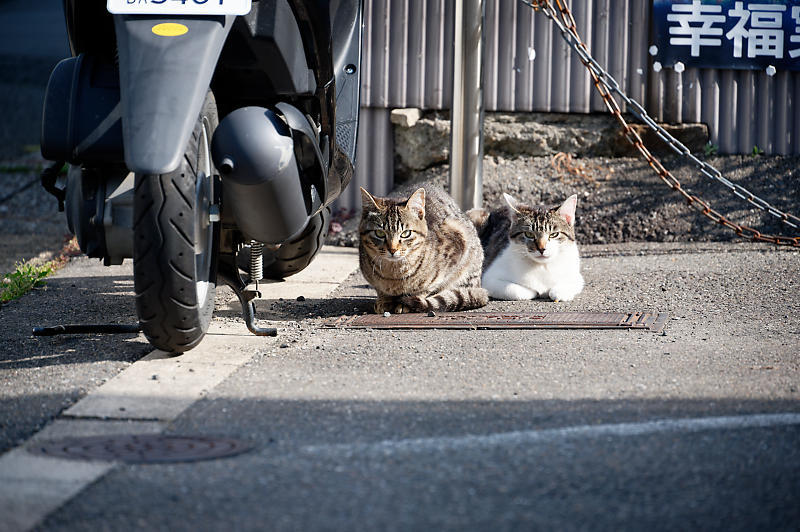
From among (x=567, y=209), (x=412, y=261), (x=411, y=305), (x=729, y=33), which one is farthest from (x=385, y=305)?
(x=729, y=33)

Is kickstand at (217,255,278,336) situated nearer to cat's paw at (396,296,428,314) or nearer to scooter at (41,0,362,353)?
scooter at (41,0,362,353)

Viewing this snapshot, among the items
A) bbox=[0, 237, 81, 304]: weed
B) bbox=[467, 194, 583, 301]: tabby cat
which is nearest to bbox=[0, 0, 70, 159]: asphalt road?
bbox=[0, 237, 81, 304]: weed

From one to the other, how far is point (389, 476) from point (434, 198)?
11.1 ft

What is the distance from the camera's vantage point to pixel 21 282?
5.35 meters

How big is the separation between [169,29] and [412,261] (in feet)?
7.16

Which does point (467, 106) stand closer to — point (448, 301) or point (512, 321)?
point (448, 301)

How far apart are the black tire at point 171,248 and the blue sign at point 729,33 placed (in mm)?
5366

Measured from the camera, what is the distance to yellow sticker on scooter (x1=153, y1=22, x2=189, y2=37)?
128 inches

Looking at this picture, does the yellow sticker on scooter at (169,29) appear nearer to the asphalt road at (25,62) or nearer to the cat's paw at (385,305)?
the cat's paw at (385,305)

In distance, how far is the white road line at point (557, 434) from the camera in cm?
268

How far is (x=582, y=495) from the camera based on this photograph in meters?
2.32

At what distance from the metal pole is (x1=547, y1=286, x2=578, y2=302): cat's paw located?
67.9 inches

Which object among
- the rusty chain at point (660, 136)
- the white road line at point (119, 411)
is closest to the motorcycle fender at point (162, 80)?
the white road line at point (119, 411)

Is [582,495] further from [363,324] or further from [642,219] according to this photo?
[642,219]
